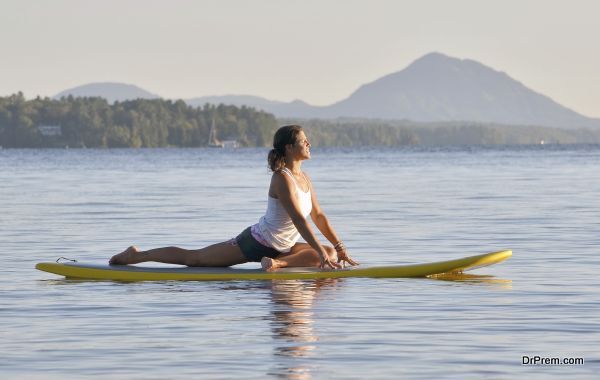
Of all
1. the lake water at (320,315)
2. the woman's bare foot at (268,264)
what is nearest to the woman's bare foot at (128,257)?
the lake water at (320,315)

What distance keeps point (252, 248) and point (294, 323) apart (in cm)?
307

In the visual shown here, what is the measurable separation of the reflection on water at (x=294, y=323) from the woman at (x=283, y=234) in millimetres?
303

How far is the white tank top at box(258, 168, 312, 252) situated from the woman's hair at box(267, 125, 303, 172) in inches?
4.0

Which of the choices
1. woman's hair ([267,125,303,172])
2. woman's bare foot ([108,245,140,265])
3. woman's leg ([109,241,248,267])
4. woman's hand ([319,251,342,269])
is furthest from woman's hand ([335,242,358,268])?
woman's bare foot ([108,245,140,265])

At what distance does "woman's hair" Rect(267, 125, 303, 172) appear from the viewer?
587 inches

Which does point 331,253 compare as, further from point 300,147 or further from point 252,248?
point 300,147

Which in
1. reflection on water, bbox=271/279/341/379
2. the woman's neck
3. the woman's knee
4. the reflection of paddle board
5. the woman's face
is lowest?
reflection on water, bbox=271/279/341/379

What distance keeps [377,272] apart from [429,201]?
21884 mm

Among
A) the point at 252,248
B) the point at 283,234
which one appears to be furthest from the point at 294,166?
the point at 252,248

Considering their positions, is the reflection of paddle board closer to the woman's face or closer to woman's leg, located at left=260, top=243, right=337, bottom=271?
woman's leg, located at left=260, top=243, right=337, bottom=271

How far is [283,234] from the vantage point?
50.8 feet

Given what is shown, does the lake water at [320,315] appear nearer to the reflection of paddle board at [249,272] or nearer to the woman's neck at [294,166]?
the reflection of paddle board at [249,272]

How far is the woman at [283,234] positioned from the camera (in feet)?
49.4

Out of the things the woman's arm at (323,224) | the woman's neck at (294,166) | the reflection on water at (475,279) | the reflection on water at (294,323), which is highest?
the woman's neck at (294,166)
